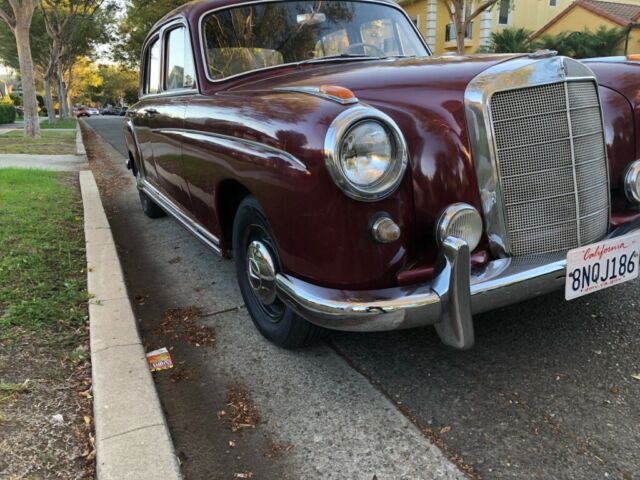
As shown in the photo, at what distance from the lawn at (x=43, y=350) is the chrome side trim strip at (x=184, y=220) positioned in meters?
0.71

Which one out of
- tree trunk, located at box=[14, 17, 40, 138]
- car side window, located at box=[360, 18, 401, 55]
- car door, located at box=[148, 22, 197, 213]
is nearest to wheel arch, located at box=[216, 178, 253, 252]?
car door, located at box=[148, 22, 197, 213]

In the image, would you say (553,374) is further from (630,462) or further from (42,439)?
(42,439)

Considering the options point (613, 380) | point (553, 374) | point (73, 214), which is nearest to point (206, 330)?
point (553, 374)

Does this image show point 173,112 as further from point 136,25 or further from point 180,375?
point 136,25

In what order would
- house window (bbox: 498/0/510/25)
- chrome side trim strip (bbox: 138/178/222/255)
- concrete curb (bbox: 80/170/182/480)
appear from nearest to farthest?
concrete curb (bbox: 80/170/182/480), chrome side trim strip (bbox: 138/178/222/255), house window (bbox: 498/0/510/25)

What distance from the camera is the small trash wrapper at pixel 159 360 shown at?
8.91ft

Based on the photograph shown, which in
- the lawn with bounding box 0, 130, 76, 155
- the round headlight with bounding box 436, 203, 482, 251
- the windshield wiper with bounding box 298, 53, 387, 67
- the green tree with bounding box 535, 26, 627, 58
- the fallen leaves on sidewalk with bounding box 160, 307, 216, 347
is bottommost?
the fallen leaves on sidewalk with bounding box 160, 307, 216, 347

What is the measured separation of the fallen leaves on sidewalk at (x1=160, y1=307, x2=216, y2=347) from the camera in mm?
3006

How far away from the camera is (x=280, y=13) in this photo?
334cm

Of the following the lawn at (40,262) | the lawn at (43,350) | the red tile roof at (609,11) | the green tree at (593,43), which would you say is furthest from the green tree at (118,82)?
the lawn at (43,350)

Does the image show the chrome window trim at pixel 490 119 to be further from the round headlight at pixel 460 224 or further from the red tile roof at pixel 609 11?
the red tile roof at pixel 609 11

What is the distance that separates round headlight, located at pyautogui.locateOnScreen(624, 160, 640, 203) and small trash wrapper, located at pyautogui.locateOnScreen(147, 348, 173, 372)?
8.05 feet

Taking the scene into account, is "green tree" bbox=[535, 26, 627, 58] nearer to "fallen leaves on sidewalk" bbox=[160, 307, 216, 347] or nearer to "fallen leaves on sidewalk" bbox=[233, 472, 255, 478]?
"fallen leaves on sidewalk" bbox=[160, 307, 216, 347]

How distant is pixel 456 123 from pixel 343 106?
471 mm
